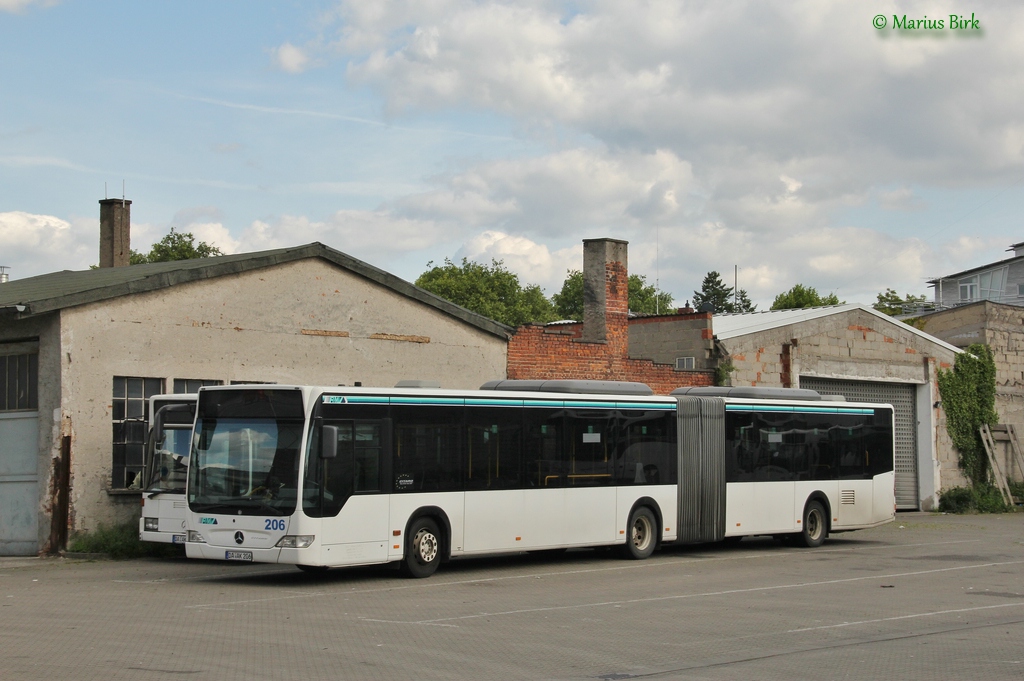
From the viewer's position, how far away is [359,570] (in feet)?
60.8

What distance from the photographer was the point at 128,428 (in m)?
21.0

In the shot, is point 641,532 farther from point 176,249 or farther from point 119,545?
point 176,249

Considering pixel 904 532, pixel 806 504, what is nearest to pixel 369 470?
pixel 806 504

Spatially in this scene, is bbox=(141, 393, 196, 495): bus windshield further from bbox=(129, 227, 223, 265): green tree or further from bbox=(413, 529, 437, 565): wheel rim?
bbox=(129, 227, 223, 265): green tree

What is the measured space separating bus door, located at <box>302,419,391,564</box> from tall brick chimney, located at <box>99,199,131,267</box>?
15.4m

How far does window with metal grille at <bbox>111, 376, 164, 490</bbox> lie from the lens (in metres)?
20.8

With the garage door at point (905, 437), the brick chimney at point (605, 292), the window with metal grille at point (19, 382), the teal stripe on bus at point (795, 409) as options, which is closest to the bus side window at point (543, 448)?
the teal stripe on bus at point (795, 409)

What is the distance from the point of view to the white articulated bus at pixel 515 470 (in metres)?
16.1

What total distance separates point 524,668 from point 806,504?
14.7 m

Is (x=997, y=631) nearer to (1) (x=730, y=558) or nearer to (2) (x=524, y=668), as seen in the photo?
(2) (x=524, y=668)

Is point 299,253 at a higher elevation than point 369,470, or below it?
higher

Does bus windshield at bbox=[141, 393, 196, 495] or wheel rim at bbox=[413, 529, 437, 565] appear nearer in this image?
wheel rim at bbox=[413, 529, 437, 565]

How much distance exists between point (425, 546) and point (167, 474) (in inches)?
191

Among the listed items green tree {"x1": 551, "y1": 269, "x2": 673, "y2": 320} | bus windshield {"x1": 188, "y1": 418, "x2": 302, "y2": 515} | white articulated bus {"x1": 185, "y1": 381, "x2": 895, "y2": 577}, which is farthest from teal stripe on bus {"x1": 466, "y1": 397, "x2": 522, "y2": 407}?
green tree {"x1": 551, "y1": 269, "x2": 673, "y2": 320}
